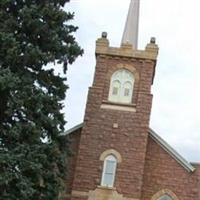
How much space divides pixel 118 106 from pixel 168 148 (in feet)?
10.7

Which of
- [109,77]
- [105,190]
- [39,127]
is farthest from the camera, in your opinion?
[109,77]

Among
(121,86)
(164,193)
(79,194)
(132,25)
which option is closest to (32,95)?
(79,194)

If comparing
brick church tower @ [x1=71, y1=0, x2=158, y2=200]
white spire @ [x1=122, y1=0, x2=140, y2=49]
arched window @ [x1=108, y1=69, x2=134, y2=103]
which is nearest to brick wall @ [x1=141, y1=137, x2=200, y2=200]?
brick church tower @ [x1=71, y1=0, x2=158, y2=200]

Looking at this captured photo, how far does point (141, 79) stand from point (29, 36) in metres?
10.1

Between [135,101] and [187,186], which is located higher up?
[135,101]

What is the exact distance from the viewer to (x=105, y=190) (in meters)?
27.8

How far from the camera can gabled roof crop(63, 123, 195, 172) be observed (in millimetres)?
29016

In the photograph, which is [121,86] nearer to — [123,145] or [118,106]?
[118,106]

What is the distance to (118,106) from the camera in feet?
95.7

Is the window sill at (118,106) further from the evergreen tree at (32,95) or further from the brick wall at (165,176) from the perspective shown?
the evergreen tree at (32,95)

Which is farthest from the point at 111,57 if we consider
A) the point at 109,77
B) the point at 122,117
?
the point at 122,117

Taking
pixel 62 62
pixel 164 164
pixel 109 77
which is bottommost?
pixel 164 164

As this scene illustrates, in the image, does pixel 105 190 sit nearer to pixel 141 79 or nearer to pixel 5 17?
pixel 141 79

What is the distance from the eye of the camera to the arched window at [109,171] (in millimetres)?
28031
